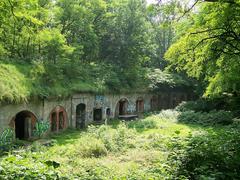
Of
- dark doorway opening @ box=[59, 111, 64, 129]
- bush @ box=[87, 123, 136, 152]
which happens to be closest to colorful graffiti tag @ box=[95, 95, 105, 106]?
dark doorway opening @ box=[59, 111, 64, 129]

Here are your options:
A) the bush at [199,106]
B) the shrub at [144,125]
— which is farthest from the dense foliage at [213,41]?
the bush at [199,106]

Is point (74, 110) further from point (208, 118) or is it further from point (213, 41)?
point (213, 41)

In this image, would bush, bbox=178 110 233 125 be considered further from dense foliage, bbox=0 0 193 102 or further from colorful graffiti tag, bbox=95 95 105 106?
colorful graffiti tag, bbox=95 95 105 106

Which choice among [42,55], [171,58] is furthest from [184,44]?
[42,55]

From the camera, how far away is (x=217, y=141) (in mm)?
8055

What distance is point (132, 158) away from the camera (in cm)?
1175

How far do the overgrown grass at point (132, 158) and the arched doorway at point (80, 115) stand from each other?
4.02 m

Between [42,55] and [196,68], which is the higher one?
[42,55]

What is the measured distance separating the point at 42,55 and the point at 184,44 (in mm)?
12749

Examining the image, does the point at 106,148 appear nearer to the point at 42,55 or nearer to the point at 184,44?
the point at 184,44

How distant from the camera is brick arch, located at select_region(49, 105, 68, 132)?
61.3 feet

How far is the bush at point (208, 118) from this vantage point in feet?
70.8

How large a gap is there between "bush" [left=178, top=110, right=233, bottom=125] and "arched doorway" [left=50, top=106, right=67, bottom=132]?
31.3ft

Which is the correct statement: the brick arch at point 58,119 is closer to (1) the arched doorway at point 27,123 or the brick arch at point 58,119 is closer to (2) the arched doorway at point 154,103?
(1) the arched doorway at point 27,123
